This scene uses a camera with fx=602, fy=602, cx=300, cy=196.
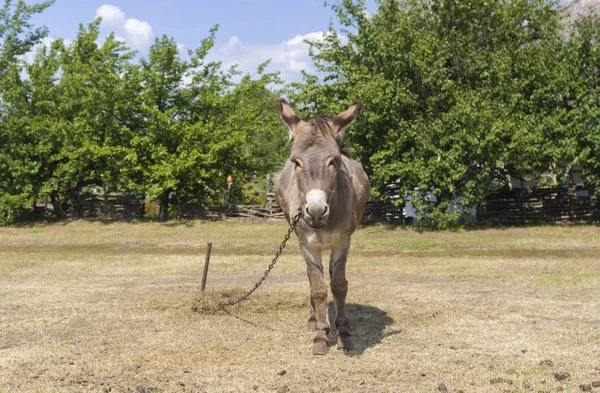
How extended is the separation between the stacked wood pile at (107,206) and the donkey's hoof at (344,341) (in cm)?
2874

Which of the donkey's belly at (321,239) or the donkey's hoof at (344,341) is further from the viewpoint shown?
the donkey's hoof at (344,341)

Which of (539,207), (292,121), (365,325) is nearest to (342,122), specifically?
(292,121)

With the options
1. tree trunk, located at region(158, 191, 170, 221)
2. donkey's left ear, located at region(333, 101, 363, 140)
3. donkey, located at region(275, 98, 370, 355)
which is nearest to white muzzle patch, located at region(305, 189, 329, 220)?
donkey, located at region(275, 98, 370, 355)

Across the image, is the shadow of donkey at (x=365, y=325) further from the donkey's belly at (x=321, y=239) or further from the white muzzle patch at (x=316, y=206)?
the white muzzle patch at (x=316, y=206)

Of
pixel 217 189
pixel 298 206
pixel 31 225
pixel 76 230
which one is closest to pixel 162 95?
pixel 217 189

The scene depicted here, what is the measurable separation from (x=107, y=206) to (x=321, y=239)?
98.7 ft

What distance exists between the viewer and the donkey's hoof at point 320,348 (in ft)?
24.2

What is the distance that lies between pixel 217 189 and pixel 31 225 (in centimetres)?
1082

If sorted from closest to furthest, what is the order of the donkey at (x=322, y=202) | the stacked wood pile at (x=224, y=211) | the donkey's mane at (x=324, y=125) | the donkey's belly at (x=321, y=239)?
the donkey at (x=322, y=202) < the donkey's mane at (x=324, y=125) < the donkey's belly at (x=321, y=239) < the stacked wood pile at (x=224, y=211)

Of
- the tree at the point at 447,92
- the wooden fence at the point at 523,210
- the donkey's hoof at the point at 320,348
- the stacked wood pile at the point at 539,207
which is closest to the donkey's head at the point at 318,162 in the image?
the donkey's hoof at the point at 320,348

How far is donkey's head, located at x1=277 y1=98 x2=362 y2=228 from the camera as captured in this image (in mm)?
6512

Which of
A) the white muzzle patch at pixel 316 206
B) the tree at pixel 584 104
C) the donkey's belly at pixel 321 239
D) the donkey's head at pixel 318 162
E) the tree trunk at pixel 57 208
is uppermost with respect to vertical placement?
the tree at pixel 584 104

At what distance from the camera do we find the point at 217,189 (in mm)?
34562

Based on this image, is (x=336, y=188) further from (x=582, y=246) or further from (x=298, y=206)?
(x=582, y=246)
